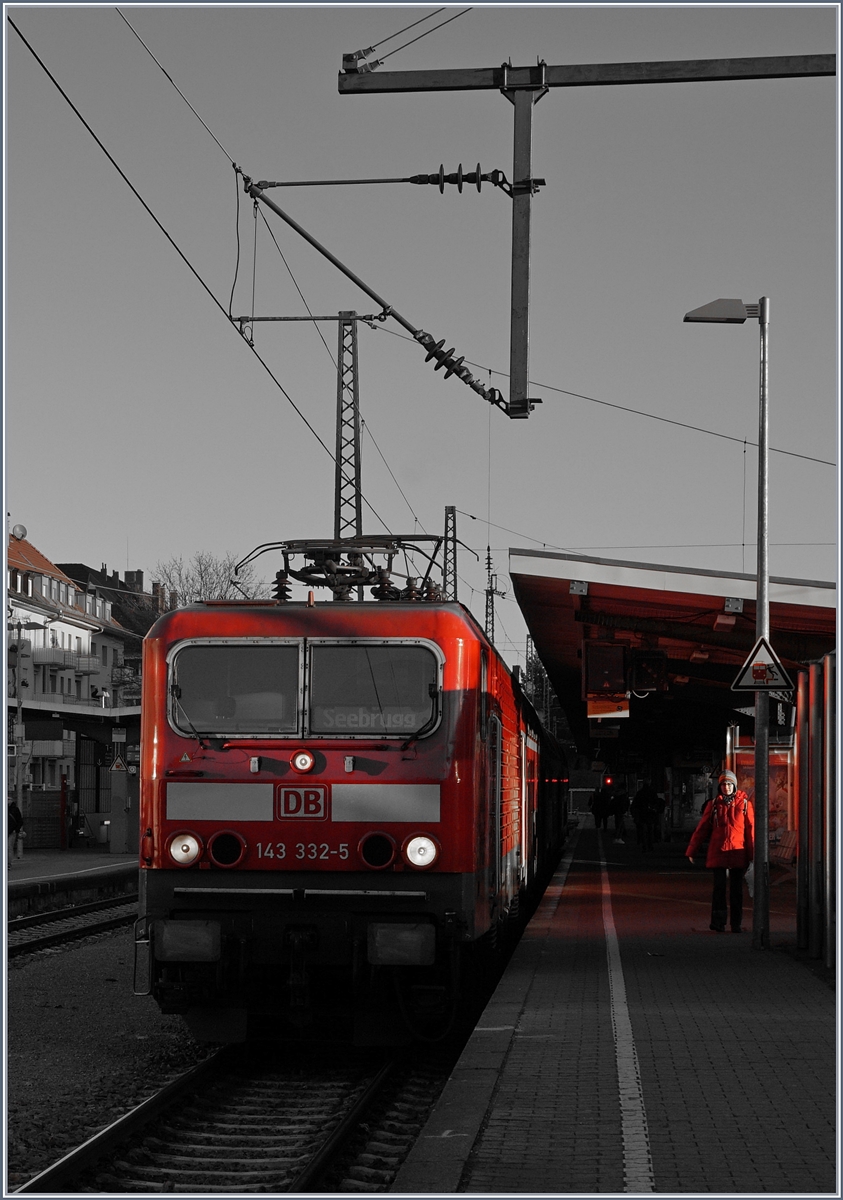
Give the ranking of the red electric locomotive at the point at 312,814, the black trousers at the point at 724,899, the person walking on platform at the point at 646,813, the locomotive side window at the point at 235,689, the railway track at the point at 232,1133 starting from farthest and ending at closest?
1. the person walking on platform at the point at 646,813
2. the black trousers at the point at 724,899
3. the locomotive side window at the point at 235,689
4. the red electric locomotive at the point at 312,814
5. the railway track at the point at 232,1133

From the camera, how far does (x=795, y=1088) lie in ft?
24.8

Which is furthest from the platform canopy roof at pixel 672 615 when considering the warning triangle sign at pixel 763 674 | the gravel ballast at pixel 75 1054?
the gravel ballast at pixel 75 1054

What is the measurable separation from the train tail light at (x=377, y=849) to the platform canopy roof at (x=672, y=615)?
7814mm

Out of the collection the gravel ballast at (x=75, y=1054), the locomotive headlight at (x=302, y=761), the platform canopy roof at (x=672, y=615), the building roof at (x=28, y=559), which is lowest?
the gravel ballast at (x=75, y=1054)

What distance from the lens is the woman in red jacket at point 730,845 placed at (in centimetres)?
1534

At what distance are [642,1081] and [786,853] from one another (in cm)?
1836

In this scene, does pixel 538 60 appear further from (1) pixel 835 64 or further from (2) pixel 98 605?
(2) pixel 98 605

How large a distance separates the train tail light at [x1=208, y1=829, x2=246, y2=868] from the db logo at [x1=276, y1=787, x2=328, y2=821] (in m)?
0.31

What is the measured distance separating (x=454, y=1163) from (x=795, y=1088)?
228 centimetres

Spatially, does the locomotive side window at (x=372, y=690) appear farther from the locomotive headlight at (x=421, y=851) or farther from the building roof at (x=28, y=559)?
the building roof at (x=28, y=559)

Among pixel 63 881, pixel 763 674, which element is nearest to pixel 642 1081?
pixel 763 674

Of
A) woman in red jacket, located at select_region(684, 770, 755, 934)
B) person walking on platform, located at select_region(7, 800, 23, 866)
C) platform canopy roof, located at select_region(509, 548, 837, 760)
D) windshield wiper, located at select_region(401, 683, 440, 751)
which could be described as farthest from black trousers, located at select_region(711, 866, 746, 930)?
person walking on platform, located at select_region(7, 800, 23, 866)

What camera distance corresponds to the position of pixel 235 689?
32.3ft

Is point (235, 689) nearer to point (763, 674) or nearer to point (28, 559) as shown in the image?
point (763, 674)
